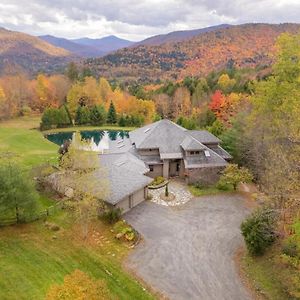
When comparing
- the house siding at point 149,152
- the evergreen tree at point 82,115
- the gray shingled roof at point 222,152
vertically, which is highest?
the house siding at point 149,152

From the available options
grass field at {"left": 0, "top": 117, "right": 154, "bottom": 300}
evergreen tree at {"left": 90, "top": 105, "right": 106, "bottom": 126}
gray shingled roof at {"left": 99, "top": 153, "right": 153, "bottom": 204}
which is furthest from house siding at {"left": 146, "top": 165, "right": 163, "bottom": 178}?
evergreen tree at {"left": 90, "top": 105, "right": 106, "bottom": 126}

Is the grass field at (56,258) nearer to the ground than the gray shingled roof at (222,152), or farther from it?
nearer to the ground

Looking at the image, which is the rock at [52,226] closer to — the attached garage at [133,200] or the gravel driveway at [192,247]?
the attached garage at [133,200]

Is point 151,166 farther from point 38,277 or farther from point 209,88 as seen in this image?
point 209,88

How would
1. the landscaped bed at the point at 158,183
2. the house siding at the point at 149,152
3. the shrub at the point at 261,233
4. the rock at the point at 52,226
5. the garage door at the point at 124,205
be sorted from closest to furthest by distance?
the shrub at the point at 261,233 < the rock at the point at 52,226 < the garage door at the point at 124,205 < the landscaped bed at the point at 158,183 < the house siding at the point at 149,152

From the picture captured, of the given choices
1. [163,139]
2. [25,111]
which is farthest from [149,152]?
[25,111]

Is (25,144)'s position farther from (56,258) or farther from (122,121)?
(56,258)

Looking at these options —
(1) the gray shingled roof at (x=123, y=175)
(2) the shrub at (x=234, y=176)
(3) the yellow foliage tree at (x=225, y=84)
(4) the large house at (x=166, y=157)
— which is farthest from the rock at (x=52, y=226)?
(3) the yellow foliage tree at (x=225, y=84)

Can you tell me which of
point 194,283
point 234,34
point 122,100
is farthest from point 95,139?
point 234,34

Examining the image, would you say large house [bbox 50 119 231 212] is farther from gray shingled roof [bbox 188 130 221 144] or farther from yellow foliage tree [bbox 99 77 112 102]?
yellow foliage tree [bbox 99 77 112 102]
